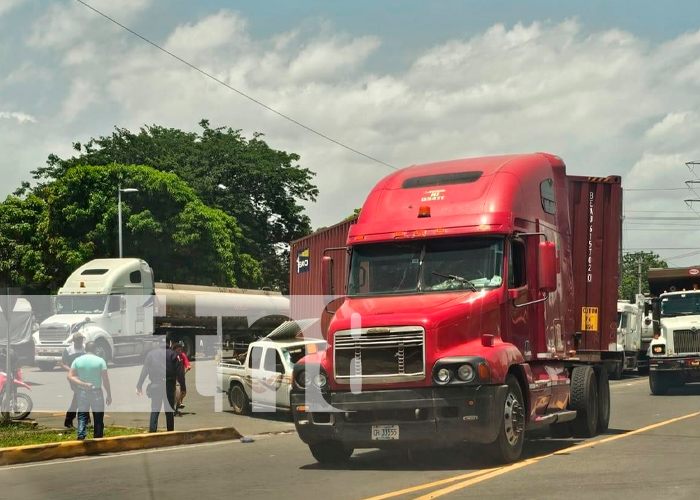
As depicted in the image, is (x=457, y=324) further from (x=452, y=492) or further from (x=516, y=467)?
(x=452, y=492)

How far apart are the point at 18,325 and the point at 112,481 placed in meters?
24.3

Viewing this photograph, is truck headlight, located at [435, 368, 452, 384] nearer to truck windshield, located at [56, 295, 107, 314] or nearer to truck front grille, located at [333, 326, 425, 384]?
truck front grille, located at [333, 326, 425, 384]

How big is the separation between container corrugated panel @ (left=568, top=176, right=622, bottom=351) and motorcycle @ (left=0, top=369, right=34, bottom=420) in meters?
10.6

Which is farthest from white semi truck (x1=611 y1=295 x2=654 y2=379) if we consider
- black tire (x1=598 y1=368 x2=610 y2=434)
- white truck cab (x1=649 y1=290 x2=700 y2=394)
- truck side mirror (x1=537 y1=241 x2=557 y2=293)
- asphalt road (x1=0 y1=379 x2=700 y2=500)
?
truck side mirror (x1=537 y1=241 x2=557 y2=293)

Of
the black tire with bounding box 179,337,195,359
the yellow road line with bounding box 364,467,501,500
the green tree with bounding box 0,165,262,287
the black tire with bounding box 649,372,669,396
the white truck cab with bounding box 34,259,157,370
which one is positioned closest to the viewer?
the yellow road line with bounding box 364,467,501,500

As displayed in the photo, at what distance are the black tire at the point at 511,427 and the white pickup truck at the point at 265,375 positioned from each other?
341 inches

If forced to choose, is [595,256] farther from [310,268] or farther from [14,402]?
[310,268]

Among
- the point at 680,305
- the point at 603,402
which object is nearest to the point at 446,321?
the point at 603,402

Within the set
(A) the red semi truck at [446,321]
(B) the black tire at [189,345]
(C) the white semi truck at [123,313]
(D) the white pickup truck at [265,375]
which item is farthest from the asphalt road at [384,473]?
(B) the black tire at [189,345]

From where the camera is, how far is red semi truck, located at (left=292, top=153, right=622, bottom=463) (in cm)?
1126

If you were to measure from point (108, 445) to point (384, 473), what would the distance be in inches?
210

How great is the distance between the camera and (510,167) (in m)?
13.4

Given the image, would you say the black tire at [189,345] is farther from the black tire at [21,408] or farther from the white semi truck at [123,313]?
the black tire at [21,408]

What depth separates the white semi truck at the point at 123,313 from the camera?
34.4 meters
